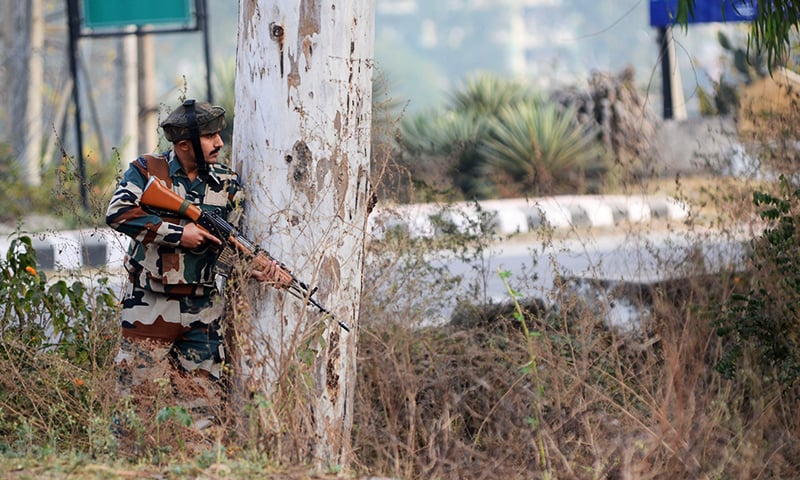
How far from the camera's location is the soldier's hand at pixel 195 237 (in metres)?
4.44

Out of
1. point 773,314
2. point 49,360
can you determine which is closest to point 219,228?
point 49,360

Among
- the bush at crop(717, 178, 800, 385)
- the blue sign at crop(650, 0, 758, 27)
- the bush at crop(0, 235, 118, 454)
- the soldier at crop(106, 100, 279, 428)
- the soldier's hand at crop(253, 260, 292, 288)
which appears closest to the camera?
the soldier's hand at crop(253, 260, 292, 288)

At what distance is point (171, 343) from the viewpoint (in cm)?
467

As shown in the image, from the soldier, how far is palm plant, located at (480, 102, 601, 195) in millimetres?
9092

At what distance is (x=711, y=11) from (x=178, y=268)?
19.4 ft

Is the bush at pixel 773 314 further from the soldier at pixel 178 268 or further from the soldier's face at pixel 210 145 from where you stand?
the soldier's face at pixel 210 145

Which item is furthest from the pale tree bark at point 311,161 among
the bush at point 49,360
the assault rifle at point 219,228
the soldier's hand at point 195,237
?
the bush at point 49,360

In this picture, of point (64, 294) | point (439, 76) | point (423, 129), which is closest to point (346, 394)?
point (64, 294)

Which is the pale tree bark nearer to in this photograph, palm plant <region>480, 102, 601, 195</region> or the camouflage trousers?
the camouflage trousers

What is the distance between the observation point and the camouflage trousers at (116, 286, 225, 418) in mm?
4520

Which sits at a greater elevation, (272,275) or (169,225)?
(169,225)

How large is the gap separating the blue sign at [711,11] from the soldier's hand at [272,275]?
2517mm

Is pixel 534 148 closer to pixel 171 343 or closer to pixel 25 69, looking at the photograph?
pixel 25 69

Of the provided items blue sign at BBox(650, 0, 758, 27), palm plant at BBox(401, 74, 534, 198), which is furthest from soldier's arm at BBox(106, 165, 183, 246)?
palm plant at BBox(401, 74, 534, 198)
